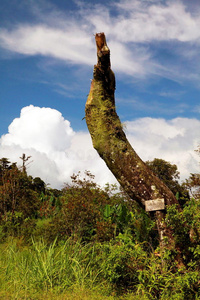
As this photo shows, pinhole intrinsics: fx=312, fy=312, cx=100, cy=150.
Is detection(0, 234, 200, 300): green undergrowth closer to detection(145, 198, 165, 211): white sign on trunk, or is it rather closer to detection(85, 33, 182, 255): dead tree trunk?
detection(85, 33, 182, 255): dead tree trunk

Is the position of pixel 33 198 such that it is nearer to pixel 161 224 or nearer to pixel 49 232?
pixel 49 232

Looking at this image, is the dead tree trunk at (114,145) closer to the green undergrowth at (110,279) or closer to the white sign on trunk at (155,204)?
the white sign on trunk at (155,204)

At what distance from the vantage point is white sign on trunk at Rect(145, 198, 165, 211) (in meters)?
6.23

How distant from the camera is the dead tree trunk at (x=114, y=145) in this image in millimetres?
6430

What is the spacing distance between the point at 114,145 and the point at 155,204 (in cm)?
154

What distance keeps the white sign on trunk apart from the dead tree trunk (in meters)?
0.10

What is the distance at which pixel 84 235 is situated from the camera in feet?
32.7

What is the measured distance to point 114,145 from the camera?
683 centimetres

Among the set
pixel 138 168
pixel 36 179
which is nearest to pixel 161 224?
pixel 138 168

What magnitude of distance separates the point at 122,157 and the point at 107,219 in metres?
3.27

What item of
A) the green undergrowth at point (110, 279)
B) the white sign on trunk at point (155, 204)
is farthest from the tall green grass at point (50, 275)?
the white sign on trunk at point (155, 204)

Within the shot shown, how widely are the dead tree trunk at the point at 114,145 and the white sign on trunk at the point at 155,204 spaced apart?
0.10 meters

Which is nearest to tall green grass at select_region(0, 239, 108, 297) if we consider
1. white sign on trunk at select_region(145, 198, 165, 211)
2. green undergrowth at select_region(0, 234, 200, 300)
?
green undergrowth at select_region(0, 234, 200, 300)

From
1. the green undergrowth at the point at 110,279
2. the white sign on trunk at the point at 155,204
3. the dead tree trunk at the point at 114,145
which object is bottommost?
the green undergrowth at the point at 110,279
